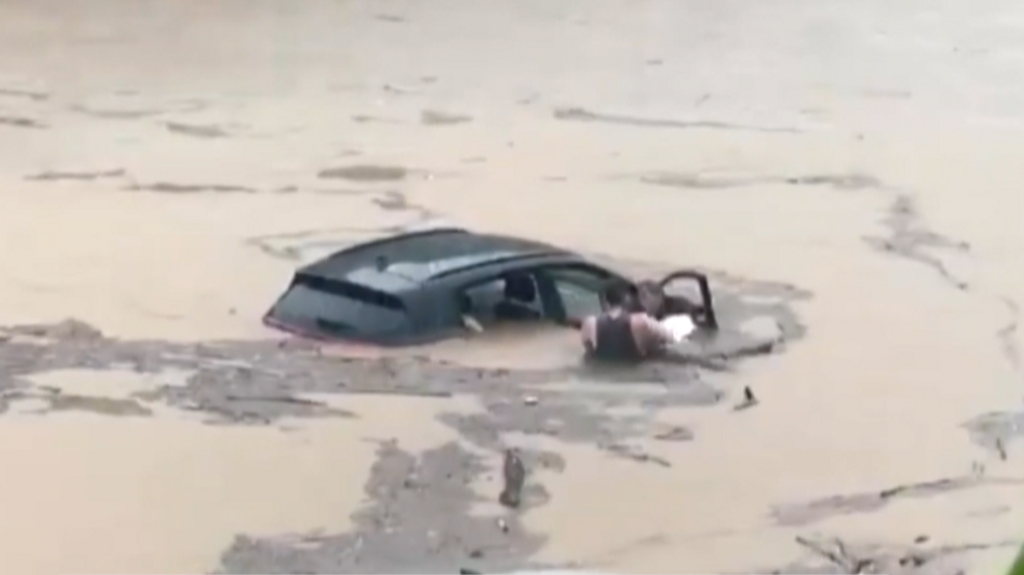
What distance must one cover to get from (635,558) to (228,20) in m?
3.60

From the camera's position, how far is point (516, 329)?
250cm

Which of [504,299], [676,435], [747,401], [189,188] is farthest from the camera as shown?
[189,188]

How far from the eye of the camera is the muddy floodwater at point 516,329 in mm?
1950

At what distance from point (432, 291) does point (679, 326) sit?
0.36m

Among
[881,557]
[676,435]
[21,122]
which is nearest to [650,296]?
[676,435]

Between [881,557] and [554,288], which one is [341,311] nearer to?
[554,288]

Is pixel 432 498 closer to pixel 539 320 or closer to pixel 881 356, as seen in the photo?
pixel 539 320

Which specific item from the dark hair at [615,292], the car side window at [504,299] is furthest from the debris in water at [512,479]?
the dark hair at [615,292]

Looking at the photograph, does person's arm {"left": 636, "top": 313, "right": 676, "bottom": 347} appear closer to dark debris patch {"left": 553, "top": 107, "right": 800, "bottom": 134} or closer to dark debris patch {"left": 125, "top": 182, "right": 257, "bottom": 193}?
dark debris patch {"left": 125, "top": 182, "right": 257, "bottom": 193}

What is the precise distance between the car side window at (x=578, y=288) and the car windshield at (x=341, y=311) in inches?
9.6

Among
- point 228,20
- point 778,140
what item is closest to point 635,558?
point 778,140

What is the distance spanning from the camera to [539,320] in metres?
2.53

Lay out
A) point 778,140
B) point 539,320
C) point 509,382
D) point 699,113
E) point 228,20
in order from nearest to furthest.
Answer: point 509,382, point 539,320, point 778,140, point 699,113, point 228,20

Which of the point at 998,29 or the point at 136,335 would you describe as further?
the point at 998,29
